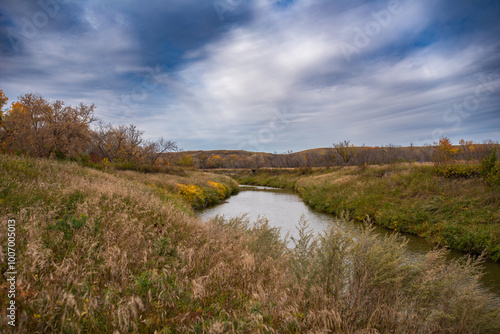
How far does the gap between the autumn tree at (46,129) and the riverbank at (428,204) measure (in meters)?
19.6

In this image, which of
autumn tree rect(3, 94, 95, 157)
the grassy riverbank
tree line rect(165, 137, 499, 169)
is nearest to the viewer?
the grassy riverbank

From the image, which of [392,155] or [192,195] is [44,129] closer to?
[192,195]

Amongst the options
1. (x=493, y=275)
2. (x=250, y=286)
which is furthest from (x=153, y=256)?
(x=493, y=275)

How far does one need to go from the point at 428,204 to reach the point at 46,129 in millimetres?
24316

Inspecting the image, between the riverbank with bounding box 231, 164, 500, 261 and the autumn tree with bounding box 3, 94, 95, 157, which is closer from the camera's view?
the riverbank with bounding box 231, 164, 500, 261

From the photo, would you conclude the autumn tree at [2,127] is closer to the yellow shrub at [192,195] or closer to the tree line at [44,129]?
the tree line at [44,129]

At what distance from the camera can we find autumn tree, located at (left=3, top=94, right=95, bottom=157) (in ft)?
53.9

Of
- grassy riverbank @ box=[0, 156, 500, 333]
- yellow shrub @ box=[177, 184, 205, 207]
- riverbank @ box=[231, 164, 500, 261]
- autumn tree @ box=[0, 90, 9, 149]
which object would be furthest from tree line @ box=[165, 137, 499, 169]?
autumn tree @ box=[0, 90, 9, 149]

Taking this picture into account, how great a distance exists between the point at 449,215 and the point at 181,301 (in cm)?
1364

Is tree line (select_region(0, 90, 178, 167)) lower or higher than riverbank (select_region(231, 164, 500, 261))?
higher

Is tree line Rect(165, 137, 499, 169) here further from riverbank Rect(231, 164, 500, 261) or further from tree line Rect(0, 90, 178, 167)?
tree line Rect(0, 90, 178, 167)

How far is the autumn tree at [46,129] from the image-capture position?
53.9 feet

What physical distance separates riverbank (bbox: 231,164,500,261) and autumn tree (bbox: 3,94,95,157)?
19553 mm

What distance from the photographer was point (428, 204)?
13000mm
